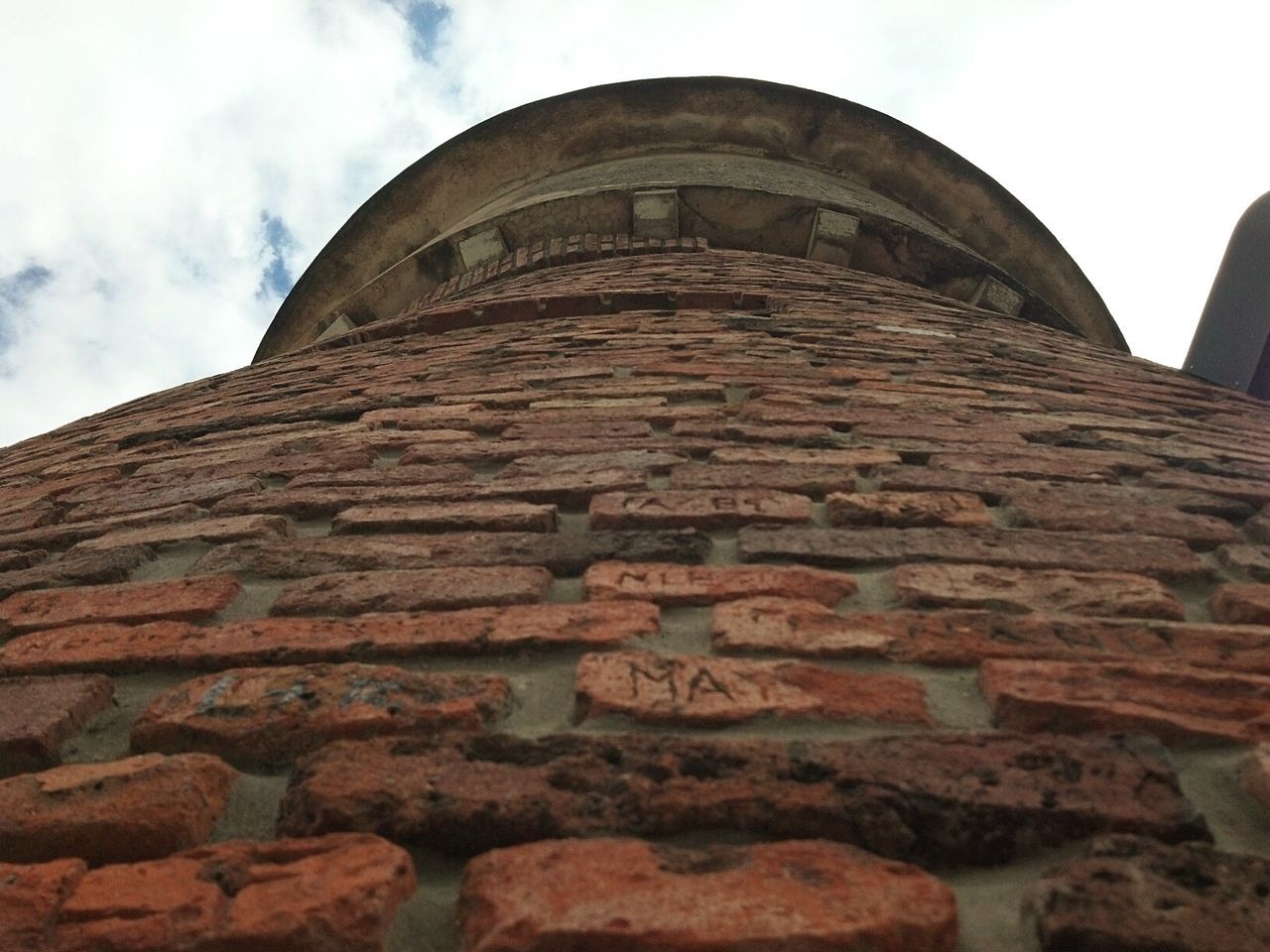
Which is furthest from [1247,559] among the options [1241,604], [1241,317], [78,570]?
→ [1241,317]

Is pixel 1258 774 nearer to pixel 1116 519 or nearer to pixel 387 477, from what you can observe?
pixel 1116 519

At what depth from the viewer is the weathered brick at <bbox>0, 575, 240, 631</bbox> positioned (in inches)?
48.6

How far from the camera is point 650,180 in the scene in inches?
193

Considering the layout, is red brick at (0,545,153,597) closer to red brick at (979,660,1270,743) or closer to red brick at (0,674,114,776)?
red brick at (0,674,114,776)

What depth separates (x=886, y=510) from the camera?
139cm

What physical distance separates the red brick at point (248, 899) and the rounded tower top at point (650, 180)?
4.36 metres

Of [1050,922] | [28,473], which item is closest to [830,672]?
[1050,922]

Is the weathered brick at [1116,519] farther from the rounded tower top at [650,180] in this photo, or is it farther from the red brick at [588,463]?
the rounded tower top at [650,180]

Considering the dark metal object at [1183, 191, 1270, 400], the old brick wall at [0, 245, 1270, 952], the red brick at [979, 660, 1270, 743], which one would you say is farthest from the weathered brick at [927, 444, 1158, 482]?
the dark metal object at [1183, 191, 1270, 400]

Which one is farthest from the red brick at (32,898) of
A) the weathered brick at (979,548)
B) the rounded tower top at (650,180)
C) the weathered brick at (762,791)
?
the rounded tower top at (650,180)

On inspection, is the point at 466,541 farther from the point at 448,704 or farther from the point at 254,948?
the point at 254,948

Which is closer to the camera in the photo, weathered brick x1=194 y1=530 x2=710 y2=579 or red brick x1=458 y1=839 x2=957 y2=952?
red brick x1=458 y1=839 x2=957 y2=952

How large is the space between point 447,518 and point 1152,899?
993 mm

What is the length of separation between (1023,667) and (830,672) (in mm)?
195
